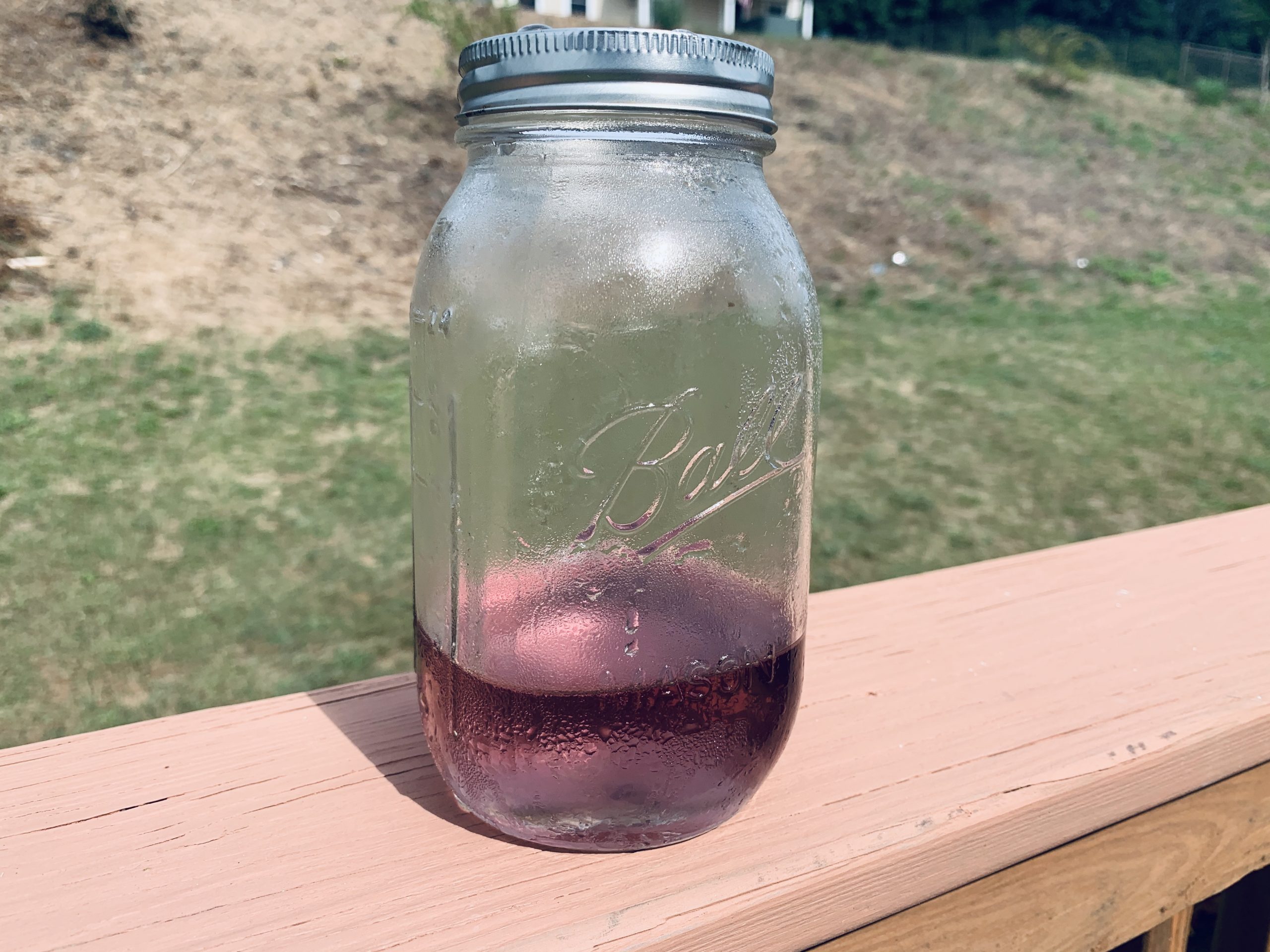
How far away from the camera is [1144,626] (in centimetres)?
124

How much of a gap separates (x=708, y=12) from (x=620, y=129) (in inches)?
595

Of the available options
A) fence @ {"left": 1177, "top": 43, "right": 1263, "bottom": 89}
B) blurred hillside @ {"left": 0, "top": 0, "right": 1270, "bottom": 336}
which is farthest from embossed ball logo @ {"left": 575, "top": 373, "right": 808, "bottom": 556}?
fence @ {"left": 1177, "top": 43, "right": 1263, "bottom": 89}

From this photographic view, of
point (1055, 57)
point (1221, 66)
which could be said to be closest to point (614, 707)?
point (1055, 57)

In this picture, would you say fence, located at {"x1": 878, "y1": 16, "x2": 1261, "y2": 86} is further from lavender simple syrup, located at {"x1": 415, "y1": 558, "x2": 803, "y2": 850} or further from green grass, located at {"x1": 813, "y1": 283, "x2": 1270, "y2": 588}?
lavender simple syrup, located at {"x1": 415, "y1": 558, "x2": 803, "y2": 850}

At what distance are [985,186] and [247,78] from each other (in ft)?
18.5

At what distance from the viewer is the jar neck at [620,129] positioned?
2.44 feet

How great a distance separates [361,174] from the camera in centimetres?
663

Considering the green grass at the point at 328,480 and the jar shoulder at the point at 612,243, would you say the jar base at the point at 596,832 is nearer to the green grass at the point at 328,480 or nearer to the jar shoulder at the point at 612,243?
the jar shoulder at the point at 612,243

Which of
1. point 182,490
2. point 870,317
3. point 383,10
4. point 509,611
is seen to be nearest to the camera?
point 509,611

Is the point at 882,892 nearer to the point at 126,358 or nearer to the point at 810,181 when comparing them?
the point at 126,358

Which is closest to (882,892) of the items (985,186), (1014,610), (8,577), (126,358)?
(1014,610)

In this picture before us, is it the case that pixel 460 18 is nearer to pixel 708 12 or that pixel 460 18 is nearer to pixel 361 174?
pixel 361 174

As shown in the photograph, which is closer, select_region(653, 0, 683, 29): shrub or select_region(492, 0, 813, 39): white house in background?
select_region(492, 0, 813, 39): white house in background

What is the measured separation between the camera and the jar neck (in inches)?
29.3
